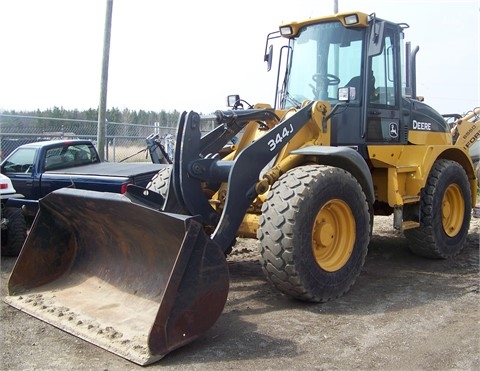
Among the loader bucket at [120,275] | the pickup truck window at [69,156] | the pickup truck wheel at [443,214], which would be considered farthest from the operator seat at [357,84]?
the pickup truck window at [69,156]

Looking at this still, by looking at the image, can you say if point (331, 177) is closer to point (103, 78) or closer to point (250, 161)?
point (250, 161)

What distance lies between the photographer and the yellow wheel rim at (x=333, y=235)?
469 cm

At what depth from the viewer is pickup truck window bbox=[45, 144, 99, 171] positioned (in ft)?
27.7

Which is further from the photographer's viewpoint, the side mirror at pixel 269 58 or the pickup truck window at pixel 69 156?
the pickup truck window at pixel 69 156

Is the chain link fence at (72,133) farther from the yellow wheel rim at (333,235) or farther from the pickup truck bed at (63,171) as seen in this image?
the yellow wheel rim at (333,235)

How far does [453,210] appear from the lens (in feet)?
22.1

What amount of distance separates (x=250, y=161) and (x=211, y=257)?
1.18 metres

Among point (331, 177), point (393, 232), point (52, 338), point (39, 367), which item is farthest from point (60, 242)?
point (393, 232)

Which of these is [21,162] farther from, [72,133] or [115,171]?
[72,133]

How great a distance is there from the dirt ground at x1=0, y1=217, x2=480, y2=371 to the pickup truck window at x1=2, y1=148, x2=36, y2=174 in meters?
3.46

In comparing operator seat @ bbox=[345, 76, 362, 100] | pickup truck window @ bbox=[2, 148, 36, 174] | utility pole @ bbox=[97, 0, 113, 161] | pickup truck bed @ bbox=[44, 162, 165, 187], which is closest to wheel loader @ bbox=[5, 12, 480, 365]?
operator seat @ bbox=[345, 76, 362, 100]

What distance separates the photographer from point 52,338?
395 cm

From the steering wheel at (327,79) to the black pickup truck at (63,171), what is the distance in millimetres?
3063

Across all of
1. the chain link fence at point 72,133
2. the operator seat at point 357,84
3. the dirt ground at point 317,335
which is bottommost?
the dirt ground at point 317,335
